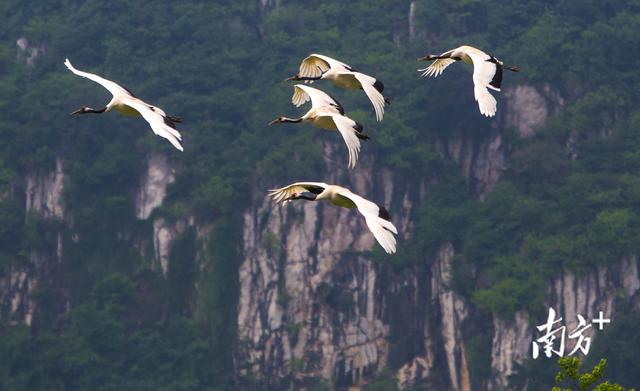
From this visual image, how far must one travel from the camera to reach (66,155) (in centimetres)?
3506

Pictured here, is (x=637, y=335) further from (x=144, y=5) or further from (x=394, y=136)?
(x=144, y=5)

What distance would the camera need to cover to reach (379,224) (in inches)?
438

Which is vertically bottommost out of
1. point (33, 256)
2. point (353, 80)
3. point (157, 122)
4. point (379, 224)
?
point (379, 224)

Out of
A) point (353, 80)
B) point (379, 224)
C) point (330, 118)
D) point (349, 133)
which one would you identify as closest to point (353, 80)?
point (353, 80)

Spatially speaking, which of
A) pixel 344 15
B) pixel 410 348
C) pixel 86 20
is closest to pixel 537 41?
pixel 344 15

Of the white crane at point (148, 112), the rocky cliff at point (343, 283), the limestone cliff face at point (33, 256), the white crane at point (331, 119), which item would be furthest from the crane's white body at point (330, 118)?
the limestone cliff face at point (33, 256)

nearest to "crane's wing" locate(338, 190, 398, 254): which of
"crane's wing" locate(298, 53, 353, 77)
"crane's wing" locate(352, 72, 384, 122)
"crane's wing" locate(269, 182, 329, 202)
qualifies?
"crane's wing" locate(269, 182, 329, 202)

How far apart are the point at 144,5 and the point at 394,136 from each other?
20.7 feet

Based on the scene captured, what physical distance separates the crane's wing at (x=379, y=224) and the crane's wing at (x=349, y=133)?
11.9 inches

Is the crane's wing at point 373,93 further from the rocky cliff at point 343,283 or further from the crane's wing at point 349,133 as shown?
the rocky cliff at point 343,283

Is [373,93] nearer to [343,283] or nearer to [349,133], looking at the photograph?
[349,133]

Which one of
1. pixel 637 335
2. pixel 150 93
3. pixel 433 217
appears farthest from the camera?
pixel 150 93

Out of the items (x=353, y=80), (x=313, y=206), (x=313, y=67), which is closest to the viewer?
(x=353, y=80)

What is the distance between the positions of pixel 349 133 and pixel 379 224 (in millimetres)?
1538
